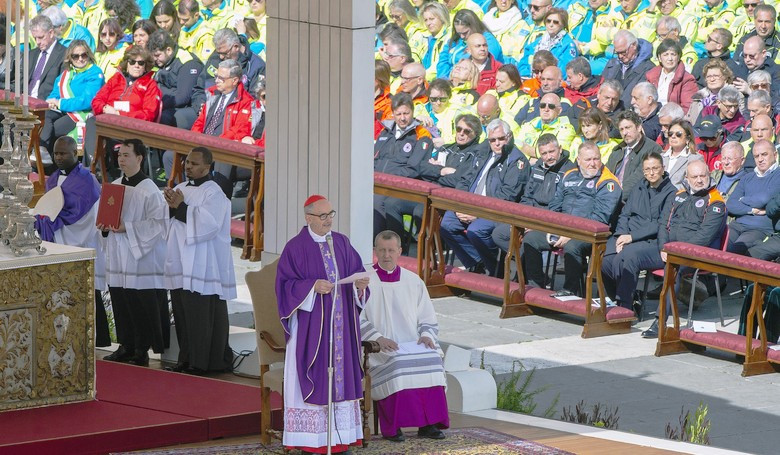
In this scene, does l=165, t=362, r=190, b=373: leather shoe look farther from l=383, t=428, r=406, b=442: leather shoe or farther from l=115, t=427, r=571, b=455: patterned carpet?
l=383, t=428, r=406, b=442: leather shoe

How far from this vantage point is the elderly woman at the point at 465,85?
591 inches

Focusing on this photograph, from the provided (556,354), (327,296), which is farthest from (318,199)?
(556,354)

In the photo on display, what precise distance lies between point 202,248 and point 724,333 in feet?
13.1

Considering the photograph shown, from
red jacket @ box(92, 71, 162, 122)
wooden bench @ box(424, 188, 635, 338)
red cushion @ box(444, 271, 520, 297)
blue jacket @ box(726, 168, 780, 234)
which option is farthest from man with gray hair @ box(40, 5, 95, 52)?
blue jacket @ box(726, 168, 780, 234)

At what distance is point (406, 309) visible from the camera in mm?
9070

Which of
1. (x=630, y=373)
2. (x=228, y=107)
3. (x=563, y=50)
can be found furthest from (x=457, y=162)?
(x=630, y=373)

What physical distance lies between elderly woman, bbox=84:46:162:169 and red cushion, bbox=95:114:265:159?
0.53 metres

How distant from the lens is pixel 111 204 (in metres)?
10.3

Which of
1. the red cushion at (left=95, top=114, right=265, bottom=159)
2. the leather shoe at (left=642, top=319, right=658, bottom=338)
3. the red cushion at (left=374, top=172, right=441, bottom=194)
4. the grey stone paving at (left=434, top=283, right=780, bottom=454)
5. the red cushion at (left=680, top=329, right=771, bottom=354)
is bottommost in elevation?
the grey stone paving at (left=434, top=283, right=780, bottom=454)

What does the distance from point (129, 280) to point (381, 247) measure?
2.10 meters

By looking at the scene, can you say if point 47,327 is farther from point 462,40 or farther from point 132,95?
point 462,40

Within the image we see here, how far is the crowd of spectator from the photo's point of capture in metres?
12.8

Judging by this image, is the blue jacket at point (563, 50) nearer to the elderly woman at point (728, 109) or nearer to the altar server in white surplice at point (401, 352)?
the elderly woman at point (728, 109)

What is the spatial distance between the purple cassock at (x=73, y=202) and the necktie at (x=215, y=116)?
4.65 metres
